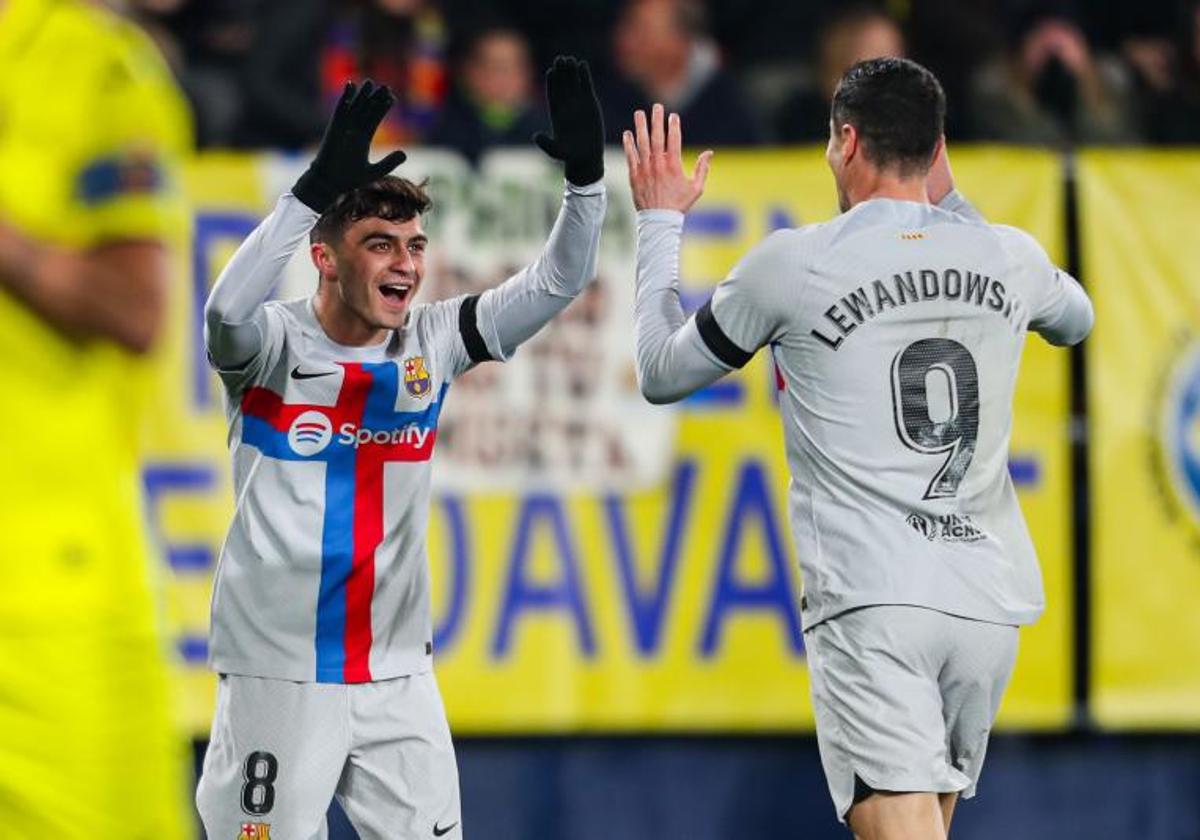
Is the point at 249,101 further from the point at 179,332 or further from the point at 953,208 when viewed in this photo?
the point at 953,208

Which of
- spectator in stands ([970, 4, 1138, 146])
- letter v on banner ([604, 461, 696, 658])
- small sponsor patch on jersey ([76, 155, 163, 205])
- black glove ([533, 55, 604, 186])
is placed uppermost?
spectator in stands ([970, 4, 1138, 146])

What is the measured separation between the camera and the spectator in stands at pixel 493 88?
803 cm

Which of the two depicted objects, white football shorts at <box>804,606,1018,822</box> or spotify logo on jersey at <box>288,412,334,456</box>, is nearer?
white football shorts at <box>804,606,1018,822</box>

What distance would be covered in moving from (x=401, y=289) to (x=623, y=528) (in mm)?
2365

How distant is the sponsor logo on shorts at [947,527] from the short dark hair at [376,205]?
1401mm

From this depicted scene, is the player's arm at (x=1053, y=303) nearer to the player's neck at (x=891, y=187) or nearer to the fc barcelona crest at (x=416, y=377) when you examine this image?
the player's neck at (x=891, y=187)

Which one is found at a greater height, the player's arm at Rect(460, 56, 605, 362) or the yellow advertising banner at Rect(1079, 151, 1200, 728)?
the player's arm at Rect(460, 56, 605, 362)

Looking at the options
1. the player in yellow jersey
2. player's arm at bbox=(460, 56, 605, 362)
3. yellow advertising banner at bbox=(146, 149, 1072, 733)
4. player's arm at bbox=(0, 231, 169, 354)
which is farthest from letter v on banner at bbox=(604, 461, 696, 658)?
player's arm at bbox=(0, 231, 169, 354)

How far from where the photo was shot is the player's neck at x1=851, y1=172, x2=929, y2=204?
15.3 ft

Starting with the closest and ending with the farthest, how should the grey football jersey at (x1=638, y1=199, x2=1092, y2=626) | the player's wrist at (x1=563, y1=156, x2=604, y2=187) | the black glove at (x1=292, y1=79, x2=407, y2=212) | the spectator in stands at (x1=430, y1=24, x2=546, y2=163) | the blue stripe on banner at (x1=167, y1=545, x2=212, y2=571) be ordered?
the black glove at (x1=292, y1=79, x2=407, y2=212) < the grey football jersey at (x1=638, y1=199, x2=1092, y2=626) < the player's wrist at (x1=563, y1=156, x2=604, y2=187) < the blue stripe on banner at (x1=167, y1=545, x2=212, y2=571) < the spectator in stands at (x1=430, y1=24, x2=546, y2=163)

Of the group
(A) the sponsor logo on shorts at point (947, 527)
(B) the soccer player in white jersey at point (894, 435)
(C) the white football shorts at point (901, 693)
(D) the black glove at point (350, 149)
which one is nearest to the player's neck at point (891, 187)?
(B) the soccer player in white jersey at point (894, 435)

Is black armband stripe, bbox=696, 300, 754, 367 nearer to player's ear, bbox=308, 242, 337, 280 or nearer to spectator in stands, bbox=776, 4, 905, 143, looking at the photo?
player's ear, bbox=308, 242, 337, 280

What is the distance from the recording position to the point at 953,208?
197 inches

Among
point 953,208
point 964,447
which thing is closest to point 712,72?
point 953,208
